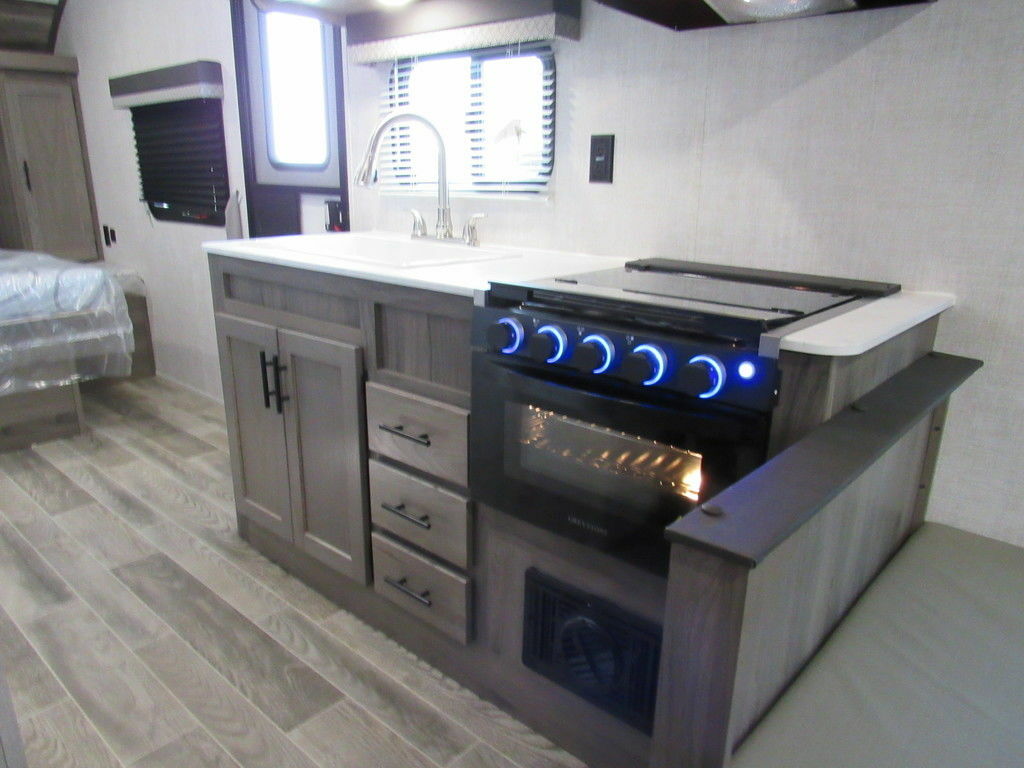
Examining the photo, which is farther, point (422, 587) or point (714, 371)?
point (422, 587)

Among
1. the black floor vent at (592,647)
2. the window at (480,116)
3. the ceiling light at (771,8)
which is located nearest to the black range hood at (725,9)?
the ceiling light at (771,8)

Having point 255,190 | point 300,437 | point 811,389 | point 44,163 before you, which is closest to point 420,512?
point 300,437

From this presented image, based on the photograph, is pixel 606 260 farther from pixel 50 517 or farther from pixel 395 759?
pixel 50 517

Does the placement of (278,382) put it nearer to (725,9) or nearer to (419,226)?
(419,226)

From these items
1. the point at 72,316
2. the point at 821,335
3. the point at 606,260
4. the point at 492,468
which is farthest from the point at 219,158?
the point at 821,335

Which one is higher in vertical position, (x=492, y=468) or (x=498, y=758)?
(x=492, y=468)

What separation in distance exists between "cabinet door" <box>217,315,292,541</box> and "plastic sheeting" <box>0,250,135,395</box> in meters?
1.53

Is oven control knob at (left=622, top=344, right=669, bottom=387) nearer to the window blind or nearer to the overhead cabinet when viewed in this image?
the overhead cabinet

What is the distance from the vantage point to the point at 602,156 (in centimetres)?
194

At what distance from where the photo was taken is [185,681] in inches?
71.6

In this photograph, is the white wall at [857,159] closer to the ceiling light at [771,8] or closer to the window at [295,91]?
the ceiling light at [771,8]

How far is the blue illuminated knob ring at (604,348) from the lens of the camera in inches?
48.4

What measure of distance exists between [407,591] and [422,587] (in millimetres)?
57

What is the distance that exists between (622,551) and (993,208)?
0.98 meters
